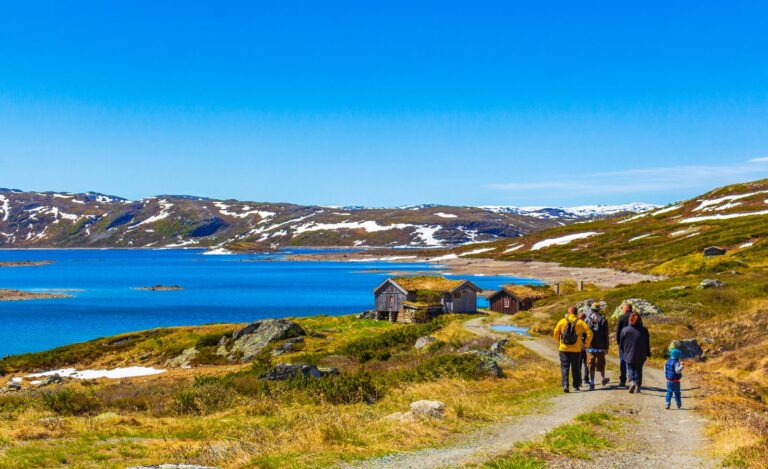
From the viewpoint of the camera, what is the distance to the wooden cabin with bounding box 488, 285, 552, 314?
7112cm

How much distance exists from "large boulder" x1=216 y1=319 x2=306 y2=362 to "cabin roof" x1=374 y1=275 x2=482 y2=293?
1599cm

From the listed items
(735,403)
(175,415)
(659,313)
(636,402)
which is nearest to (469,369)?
(636,402)

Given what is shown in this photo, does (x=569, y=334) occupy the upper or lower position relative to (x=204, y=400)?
upper

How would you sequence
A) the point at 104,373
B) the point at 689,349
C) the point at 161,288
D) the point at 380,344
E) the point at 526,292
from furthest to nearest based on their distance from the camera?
the point at 161,288 → the point at 526,292 → the point at 104,373 → the point at 380,344 → the point at 689,349

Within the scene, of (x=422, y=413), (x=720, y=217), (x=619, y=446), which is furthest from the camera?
(x=720, y=217)

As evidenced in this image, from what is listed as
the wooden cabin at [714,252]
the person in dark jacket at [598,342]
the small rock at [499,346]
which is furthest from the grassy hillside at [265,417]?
the wooden cabin at [714,252]

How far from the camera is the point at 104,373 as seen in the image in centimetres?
5006

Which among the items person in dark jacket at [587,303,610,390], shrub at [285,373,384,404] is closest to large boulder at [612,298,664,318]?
person in dark jacket at [587,303,610,390]

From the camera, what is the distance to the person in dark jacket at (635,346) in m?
18.5

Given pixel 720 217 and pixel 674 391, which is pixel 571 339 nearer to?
pixel 674 391

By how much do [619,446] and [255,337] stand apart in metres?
49.2

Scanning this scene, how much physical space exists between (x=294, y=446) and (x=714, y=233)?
503 feet

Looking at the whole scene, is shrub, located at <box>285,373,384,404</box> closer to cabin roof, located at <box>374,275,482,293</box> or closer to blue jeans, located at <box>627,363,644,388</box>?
blue jeans, located at <box>627,363,644,388</box>

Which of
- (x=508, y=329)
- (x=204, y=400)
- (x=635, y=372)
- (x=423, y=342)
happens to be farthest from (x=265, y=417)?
(x=508, y=329)
